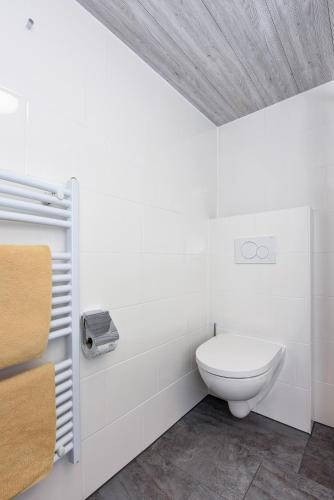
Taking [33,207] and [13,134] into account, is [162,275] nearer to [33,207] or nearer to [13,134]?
[33,207]

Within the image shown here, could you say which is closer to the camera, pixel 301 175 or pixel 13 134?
pixel 13 134

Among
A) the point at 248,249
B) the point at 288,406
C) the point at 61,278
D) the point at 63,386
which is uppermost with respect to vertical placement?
the point at 248,249

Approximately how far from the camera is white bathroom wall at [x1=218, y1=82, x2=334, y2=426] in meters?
1.54

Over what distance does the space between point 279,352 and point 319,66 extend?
161 centimetres

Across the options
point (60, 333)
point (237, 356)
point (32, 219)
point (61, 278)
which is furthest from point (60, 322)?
point (237, 356)

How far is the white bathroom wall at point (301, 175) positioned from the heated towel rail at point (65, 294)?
132cm

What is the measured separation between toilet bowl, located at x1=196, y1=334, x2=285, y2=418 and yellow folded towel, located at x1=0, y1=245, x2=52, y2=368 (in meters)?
0.82

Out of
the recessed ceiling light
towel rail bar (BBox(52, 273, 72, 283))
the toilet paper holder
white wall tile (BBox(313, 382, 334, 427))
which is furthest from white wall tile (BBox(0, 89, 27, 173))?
white wall tile (BBox(313, 382, 334, 427))

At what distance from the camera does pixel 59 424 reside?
931 mm

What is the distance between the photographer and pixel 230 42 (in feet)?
4.20

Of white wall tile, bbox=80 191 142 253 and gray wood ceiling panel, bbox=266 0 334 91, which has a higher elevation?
gray wood ceiling panel, bbox=266 0 334 91

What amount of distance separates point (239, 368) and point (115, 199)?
38.6 inches

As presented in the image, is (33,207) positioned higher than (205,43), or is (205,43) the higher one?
(205,43)

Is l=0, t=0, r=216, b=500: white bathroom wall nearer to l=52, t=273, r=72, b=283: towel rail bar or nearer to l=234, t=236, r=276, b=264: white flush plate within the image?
l=52, t=273, r=72, b=283: towel rail bar
